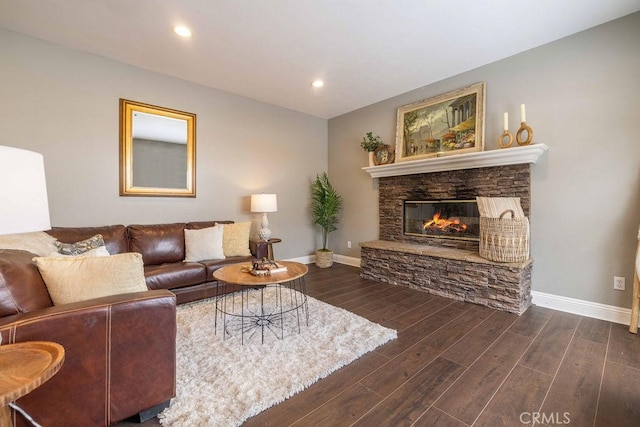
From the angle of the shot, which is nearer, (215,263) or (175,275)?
(175,275)

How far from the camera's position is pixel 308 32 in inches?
105

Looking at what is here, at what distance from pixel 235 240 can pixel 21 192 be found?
7.67ft

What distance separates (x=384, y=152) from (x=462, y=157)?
4.07ft

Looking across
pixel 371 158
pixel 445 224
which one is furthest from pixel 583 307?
pixel 371 158

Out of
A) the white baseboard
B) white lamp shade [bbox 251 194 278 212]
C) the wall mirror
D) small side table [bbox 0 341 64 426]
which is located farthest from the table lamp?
the white baseboard

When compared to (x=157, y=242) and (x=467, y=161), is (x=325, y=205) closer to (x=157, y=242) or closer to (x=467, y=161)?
(x=467, y=161)

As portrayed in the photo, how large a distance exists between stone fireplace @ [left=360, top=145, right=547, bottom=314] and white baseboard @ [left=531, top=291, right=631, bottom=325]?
14 cm

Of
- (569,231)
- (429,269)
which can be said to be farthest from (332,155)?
(569,231)

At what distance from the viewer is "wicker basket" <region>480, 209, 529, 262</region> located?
109 inches

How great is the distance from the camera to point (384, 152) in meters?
4.29

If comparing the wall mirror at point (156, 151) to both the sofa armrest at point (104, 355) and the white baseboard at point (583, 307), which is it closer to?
the sofa armrest at point (104, 355)

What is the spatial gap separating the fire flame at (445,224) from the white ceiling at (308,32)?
1.85 m

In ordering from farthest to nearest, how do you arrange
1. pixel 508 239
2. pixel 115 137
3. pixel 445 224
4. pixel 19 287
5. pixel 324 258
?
pixel 324 258
pixel 445 224
pixel 115 137
pixel 508 239
pixel 19 287

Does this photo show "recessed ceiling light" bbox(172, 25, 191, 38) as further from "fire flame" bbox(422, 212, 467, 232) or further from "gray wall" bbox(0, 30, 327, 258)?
"fire flame" bbox(422, 212, 467, 232)
